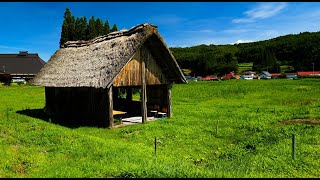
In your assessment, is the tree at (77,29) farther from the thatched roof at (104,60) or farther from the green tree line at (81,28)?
the thatched roof at (104,60)

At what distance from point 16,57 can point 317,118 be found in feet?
235

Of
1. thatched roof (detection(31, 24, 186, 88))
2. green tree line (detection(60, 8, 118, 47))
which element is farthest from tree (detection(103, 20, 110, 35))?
thatched roof (detection(31, 24, 186, 88))

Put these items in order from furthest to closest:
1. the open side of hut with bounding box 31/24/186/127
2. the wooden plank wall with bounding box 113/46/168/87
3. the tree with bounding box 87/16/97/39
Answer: the tree with bounding box 87/16/97/39, the wooden plank wall with bounding box 113/46/168/87, the open side of hut with bounding box 31/24/186/127

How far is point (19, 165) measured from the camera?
10.2 meters

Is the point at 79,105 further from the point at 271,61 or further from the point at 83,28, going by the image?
the point at 271,61

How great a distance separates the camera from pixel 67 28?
1521 inches

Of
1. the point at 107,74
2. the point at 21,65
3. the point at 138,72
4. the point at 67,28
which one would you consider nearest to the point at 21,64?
the point at 21,65

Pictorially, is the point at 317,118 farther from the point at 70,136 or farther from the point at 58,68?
the point at 58,68

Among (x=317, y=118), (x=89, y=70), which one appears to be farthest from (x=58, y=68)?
(x=317, y=118)

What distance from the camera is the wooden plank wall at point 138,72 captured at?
1906 cm

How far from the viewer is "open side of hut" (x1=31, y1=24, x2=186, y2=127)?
59.5 ft

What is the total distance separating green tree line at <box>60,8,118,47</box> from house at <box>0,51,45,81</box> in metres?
36.1

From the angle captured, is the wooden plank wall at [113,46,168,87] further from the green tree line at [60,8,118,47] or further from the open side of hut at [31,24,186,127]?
the green tree line at [60,8,118,47]

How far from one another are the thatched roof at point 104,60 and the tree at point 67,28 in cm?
1506
